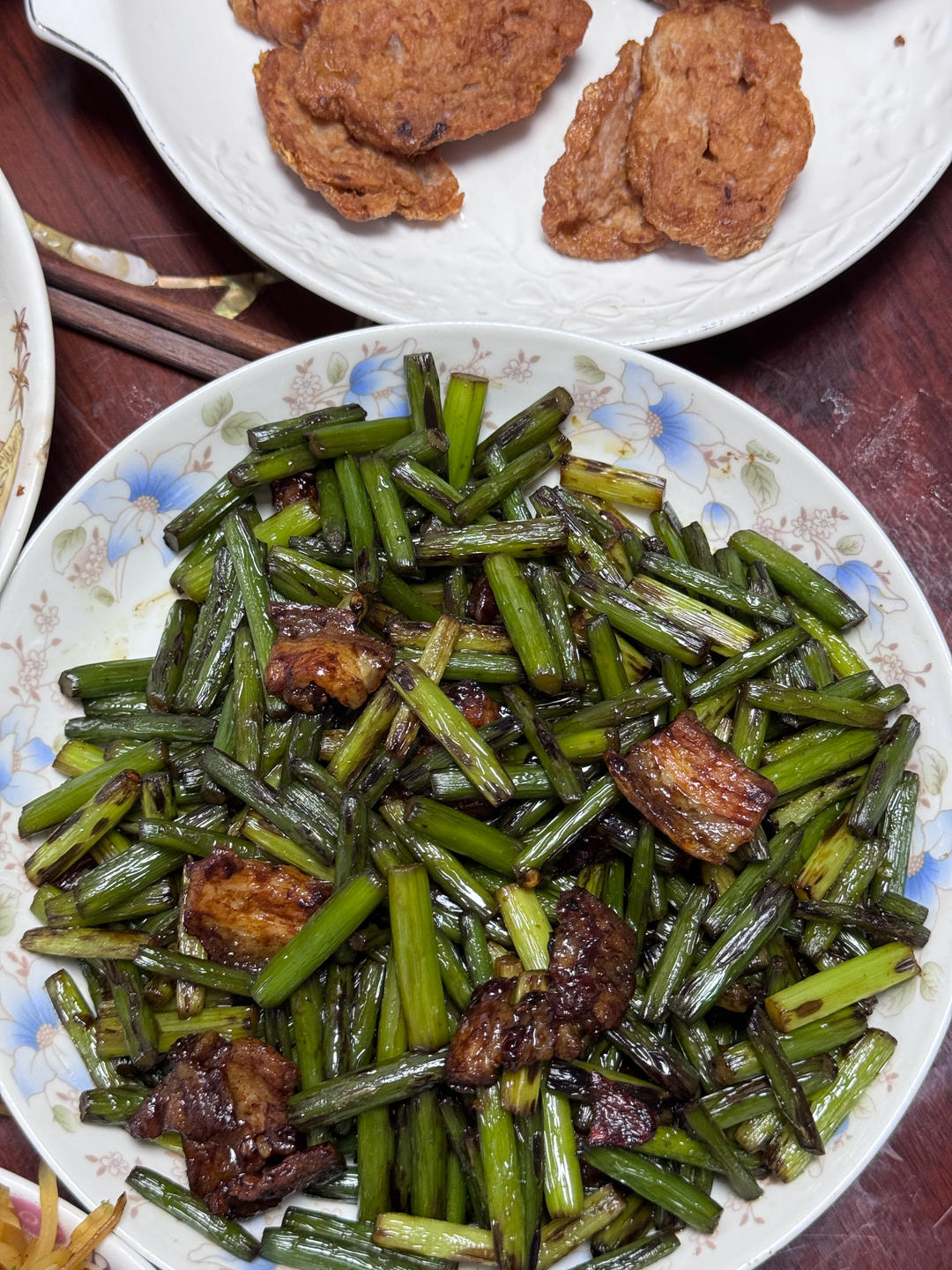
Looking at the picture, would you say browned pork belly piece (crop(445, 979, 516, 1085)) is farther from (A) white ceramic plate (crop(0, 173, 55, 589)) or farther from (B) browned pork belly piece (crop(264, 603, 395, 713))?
(A) white ceramic plate (crop(0, 173, 55, 589))

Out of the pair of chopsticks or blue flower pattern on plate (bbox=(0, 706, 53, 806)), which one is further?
the pair of chopsticks

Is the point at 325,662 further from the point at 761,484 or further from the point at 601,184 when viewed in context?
the point at 601,184

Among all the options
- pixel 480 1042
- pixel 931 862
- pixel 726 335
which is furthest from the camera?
pixel 726 335

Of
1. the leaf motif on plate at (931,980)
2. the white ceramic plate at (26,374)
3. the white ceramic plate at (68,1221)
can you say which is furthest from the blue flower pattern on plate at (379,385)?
the white ceramic plate at (68,1221)

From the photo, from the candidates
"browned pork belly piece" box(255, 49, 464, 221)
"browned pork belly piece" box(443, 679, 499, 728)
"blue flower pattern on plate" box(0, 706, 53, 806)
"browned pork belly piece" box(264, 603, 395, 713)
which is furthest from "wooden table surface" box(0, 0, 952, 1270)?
"browned pork belly piece" box(443, 679, 499, 728)

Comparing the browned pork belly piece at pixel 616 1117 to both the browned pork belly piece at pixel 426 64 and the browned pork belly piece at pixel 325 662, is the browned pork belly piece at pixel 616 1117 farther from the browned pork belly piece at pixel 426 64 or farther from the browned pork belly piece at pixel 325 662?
the browned pork belly piece at pixel 426 64

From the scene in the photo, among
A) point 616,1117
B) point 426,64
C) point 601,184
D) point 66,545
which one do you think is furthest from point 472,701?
point 426,64
